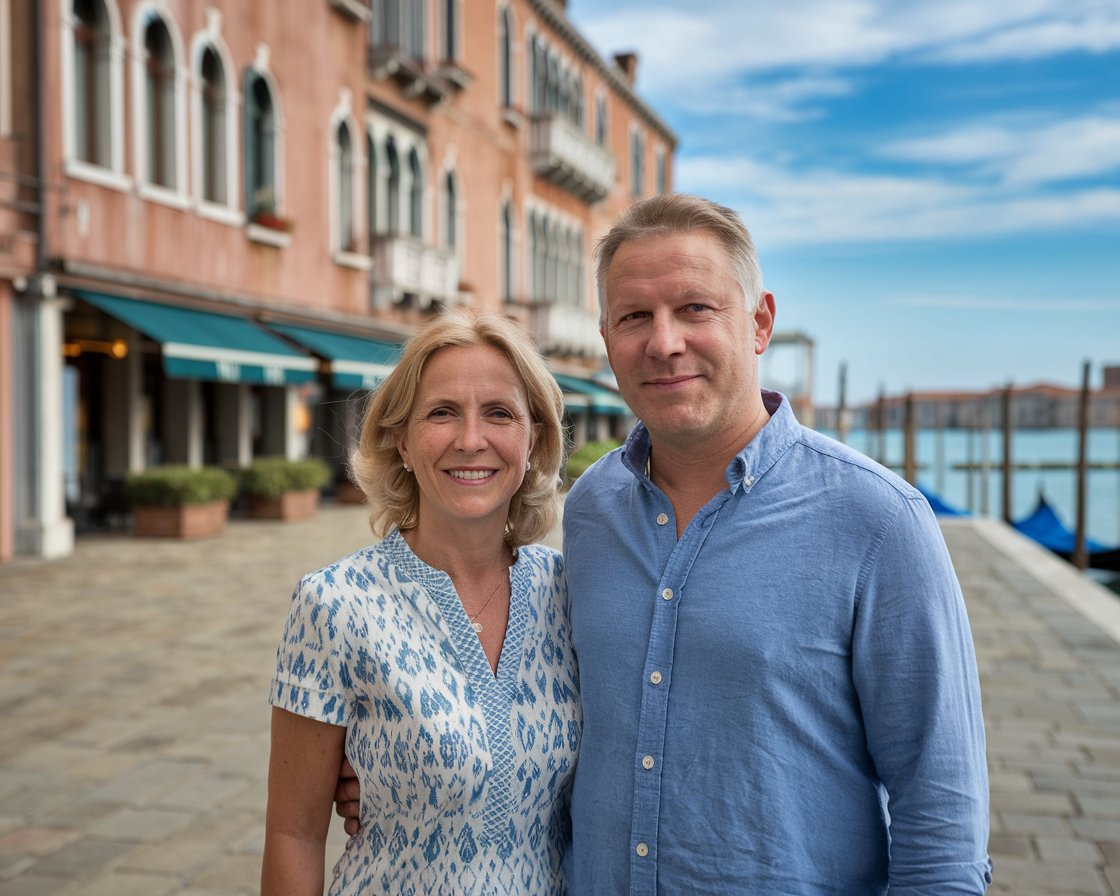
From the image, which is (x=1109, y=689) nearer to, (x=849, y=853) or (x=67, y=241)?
(x=849, y=853)

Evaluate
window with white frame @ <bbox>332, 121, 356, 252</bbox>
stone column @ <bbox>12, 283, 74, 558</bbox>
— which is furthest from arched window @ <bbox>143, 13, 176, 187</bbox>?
window with white frame @ <bbox>332, 121, 356, 252</bbox>

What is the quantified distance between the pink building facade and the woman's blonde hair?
3.30 metres

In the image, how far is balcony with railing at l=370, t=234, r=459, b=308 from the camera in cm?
1683

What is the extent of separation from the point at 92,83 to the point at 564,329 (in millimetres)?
14280

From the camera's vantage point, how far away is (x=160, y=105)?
40.3 ft

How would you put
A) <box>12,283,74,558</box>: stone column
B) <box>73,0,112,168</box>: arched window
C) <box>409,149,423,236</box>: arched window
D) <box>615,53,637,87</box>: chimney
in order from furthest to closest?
1. <box>615,53,637,87</box>: chimney
2. <box>409,149,423,236</box>: arched window
3. <box>73,0,112,168</box>: arched window
4. <box>12,283,74,558</box>: stone column

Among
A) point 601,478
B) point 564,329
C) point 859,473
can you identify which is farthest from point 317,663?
point 564,329

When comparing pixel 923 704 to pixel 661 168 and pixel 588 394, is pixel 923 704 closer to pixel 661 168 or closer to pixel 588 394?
pixel 588 394

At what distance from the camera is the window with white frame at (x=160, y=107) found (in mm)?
12117

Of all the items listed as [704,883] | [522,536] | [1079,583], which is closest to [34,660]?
[522,536]

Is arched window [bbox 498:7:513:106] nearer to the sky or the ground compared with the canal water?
nearer to the sky

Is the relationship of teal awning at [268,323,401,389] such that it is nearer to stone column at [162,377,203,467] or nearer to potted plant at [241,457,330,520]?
potted plant at [241,457,330,520]

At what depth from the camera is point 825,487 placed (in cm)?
169

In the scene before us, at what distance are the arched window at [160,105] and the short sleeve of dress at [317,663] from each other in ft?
37.7
